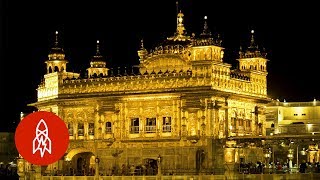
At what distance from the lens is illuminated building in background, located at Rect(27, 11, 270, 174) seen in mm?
62438

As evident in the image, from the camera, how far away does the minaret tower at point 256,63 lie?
69000 mm

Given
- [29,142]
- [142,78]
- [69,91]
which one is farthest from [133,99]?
[29,142]

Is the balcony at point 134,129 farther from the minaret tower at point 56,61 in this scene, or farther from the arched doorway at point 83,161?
the minaret tower at point 56,61

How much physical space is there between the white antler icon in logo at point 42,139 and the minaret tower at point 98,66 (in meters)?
17.1

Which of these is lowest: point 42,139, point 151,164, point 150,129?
point 151,164

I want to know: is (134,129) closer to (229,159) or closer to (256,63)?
(229,159)

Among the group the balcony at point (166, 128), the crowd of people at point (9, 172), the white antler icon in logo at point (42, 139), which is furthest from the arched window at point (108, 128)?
the crowd of people at point (9, 172)

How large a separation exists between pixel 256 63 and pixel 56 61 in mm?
16042

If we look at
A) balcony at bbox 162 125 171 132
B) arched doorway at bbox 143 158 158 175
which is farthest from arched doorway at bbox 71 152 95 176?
balcony at bbox 162 125 171 132

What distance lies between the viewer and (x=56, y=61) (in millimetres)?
71688

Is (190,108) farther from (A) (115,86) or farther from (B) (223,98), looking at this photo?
(A) (115,86)

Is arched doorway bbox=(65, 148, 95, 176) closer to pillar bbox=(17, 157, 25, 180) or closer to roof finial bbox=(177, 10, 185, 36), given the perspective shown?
pillar bbox=(17, 157, 25, 180)

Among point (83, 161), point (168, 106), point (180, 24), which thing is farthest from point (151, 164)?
point (180, 24)

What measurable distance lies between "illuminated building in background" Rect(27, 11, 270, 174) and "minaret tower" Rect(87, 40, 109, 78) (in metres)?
1.97
